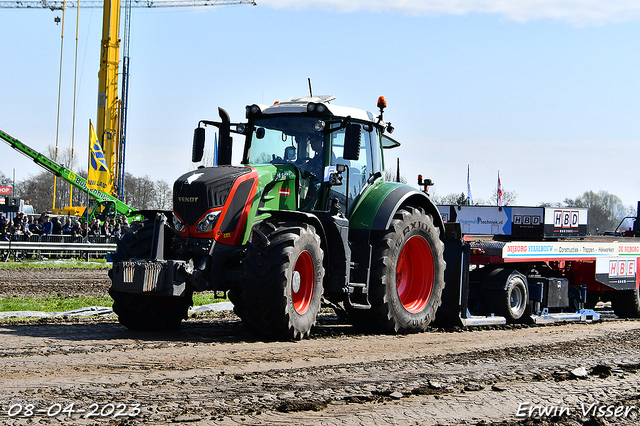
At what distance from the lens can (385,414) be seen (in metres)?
5.15

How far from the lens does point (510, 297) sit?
37.7 feet

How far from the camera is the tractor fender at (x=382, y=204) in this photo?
9320mm

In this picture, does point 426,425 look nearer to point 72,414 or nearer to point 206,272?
point 72,414

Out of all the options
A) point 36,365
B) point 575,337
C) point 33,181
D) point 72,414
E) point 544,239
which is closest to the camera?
point 72,414

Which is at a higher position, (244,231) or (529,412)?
(244,231)

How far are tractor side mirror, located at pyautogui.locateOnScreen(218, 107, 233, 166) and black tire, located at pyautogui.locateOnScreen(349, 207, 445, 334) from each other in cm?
224

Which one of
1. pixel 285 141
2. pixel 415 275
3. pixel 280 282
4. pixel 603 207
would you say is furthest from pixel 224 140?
pixel 603 207

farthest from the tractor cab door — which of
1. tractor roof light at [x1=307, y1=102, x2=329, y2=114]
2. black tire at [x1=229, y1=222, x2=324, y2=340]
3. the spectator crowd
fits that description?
the spectator crowd

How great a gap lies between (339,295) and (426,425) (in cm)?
426

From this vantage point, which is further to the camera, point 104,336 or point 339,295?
point 339,295

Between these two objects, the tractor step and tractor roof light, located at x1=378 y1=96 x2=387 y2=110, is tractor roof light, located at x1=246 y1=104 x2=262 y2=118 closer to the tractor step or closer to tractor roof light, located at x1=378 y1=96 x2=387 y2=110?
tractor roof light, located at x1=378 y1=96 x2=387 y2=110

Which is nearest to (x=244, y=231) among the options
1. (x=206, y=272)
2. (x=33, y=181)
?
(x=206, y=272)

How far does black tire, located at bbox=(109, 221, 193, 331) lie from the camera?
8625mm

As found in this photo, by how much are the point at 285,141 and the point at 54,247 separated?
16471 millimetres
